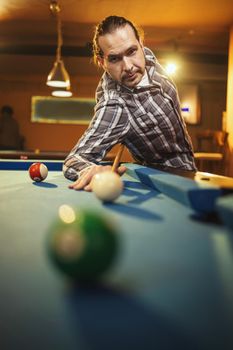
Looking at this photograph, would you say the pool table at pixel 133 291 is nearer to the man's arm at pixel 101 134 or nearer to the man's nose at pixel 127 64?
the man's arm at pixel 101 134

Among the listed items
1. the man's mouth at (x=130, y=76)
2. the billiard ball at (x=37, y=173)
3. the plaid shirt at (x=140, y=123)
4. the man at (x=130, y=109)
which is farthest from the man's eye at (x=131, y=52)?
the billiard ball at (x=37, y=173)

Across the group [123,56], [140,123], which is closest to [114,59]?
[123,56]

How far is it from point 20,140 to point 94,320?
9.60 m

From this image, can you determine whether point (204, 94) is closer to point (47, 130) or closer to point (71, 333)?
point (47, 130)

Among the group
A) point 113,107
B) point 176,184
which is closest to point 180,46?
point 113,107

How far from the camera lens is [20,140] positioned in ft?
31.7

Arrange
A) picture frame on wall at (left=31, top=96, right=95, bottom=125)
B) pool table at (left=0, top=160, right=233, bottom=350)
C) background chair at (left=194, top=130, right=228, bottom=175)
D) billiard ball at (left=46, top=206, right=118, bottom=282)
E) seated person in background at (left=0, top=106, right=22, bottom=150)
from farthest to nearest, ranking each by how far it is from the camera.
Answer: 1. picture frame on wall at (left=31, top=96, right=95, bottom=125)
2. seated person in background at (left=0, top=106, right=22, bottom=150)
3. background chair at (left=194, top=130, right=228, bottom=175)
4. billiard ball at (left=46, top=206, right=118, bottom=282)
5. pool table at (left=0, top=160, right=233, bottom=350)

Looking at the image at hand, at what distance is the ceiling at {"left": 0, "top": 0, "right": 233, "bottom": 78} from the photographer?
16.7 feet

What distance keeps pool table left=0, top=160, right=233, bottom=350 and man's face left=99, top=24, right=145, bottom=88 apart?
1.42 meters

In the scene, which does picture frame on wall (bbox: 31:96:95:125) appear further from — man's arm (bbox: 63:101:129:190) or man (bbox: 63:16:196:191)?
man's arm (bbox: 63:101:129:190)

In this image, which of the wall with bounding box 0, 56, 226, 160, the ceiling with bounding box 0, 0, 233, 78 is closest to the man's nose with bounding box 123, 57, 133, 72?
the ceiling with bounding box 0, 0, 233, 78

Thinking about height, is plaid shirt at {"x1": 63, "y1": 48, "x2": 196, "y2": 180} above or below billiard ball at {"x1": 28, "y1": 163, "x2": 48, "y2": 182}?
above

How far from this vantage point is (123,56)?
2.23 meters

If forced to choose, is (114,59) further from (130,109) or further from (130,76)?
(130,109)
